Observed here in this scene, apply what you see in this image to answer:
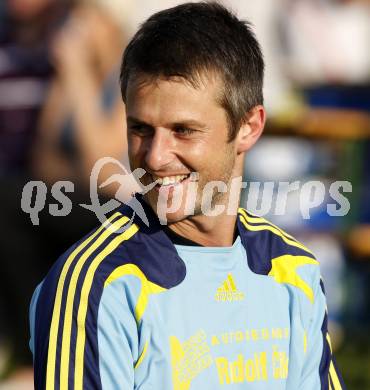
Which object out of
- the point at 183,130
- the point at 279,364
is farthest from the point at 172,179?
the point at 279,364

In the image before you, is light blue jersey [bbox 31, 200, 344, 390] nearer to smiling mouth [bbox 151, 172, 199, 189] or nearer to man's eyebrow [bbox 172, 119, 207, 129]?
smiling mouth [bbox 151, 172, 199, 189]

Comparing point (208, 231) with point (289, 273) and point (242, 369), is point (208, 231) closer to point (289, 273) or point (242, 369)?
point (289, 273)

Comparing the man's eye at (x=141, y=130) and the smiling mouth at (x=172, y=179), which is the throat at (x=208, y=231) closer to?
the smiling mouth at (x=172, y=179)

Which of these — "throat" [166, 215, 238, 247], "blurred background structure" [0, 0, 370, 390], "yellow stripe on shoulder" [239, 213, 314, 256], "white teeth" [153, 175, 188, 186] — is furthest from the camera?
"blurred background structure" [0, 0, 370, 390]

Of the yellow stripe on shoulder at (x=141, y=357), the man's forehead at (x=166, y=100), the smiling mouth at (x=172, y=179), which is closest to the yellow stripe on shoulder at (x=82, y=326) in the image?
the yellow stripe on shoulder at (x=141, y=357)

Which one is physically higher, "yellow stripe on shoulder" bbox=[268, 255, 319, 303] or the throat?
the throat

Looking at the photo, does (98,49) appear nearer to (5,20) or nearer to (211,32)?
(5,20)

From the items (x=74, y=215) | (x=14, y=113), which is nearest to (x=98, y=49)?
(x=14, y=113)

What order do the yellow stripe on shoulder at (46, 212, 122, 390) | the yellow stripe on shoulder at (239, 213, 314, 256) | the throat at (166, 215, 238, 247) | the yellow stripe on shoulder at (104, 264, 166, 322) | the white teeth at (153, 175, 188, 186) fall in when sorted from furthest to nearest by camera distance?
the yellow stripe on shoulder at (239, 213, 314, 256)
the throat at (166, 215, 238, 247)
the white teeth at (153, 175, 188, 186)
the yellow stripe on shoulder at (104, 264, 166, 322)
the yellow stripe on shoulder at (46, 212, 122, 390)

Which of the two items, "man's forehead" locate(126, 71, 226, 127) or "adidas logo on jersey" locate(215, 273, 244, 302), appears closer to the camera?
"man's forehead" locate(126, 71, 226, 127)

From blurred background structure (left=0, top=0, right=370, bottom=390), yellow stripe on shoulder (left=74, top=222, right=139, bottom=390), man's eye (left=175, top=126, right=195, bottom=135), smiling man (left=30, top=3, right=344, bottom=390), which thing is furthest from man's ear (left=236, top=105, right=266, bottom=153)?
blurred background structure (left=0, top=0, right=370, bottom=390)

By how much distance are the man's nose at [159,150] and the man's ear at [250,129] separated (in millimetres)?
267

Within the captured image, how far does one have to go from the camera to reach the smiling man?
223 centimetres

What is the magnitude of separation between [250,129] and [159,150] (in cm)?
39
